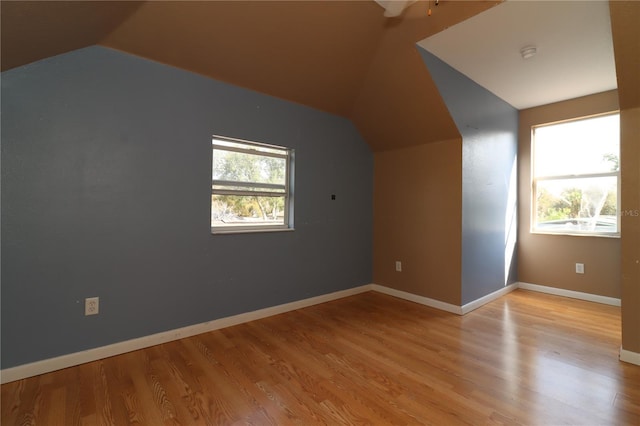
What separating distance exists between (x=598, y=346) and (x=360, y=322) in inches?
78.4

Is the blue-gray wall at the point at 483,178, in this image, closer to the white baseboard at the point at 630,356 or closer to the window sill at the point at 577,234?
the window sill at the point at 577,234

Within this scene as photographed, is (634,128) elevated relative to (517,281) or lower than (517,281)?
elevated

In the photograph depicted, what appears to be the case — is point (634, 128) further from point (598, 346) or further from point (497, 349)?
point (497, 349)

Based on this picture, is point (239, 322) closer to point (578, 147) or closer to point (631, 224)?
point (631, 224)

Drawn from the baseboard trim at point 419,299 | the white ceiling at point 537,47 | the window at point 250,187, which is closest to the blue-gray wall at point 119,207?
the window at point 250,187

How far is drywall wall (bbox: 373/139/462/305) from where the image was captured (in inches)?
128

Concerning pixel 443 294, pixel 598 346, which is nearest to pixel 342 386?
pixel 443 294

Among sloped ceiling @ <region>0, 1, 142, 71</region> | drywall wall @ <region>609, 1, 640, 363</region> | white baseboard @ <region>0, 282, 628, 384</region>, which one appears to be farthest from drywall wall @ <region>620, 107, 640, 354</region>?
sloped ceiling @ <region>0, 1, 142, 71</region>

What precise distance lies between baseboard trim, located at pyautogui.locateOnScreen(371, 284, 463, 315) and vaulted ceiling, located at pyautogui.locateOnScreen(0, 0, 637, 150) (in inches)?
75.5

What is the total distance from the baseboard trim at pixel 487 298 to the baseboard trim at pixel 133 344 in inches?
69.3

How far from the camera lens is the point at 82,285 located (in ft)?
6.82

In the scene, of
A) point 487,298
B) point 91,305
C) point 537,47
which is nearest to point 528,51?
point 537,47

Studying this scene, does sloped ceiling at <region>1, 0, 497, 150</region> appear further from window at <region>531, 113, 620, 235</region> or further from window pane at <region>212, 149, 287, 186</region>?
window at <region>531, 113, 620, 235</region>

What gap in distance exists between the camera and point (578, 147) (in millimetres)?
3791
